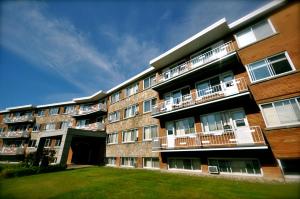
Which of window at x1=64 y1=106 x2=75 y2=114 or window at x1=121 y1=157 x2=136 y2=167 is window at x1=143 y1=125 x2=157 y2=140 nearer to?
window at x1=121 y1=157 x2=136 y2=167

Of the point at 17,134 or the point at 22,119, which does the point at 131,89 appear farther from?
the point at 17,134

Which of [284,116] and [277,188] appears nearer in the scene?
[277,188]

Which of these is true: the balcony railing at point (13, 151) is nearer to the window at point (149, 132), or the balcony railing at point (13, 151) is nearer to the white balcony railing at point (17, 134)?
the white balcony railing at point (17, 134)

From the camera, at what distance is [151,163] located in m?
19.1

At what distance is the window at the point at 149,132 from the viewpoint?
19575 millimetres

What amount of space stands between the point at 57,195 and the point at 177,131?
38.5 feet

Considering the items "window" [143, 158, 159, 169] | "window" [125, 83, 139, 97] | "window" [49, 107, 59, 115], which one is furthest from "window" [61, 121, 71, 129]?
"window" [143, 158, 159, 169]

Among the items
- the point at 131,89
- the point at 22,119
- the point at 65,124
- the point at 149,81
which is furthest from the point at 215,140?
the point at 22,119

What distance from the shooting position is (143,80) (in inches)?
930

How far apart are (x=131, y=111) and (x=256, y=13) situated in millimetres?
18738

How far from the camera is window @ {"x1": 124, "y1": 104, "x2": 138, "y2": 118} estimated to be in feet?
76.7

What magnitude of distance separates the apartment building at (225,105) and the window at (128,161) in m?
0.13

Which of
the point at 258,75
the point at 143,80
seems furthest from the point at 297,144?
the point at 143,80

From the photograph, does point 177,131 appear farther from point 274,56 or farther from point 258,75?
point 274,56
